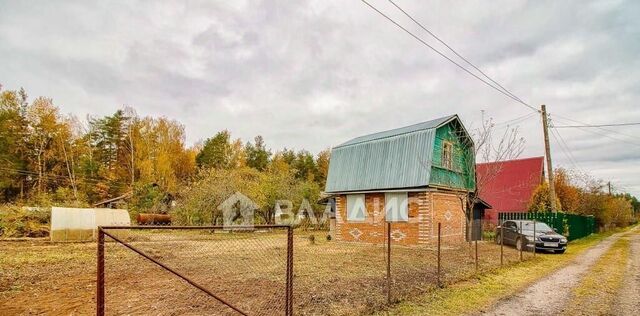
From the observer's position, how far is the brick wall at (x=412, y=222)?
58.9 ft

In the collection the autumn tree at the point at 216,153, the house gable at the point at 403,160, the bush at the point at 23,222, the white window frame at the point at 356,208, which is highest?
the autumn tree at the point at 216,153

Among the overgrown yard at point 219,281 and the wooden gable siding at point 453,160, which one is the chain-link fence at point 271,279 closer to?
the overgrown yard at point 219,281

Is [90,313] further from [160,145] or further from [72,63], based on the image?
[160,145]

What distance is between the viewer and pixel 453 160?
19875 mm

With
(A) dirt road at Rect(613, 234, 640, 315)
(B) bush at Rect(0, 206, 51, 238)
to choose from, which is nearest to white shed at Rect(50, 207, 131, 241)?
(B) bush at Rect(0, 206, 51, 238)

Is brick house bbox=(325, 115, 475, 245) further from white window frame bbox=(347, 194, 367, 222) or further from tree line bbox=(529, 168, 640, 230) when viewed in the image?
tree line bbox=(529, 168, 640, 230)

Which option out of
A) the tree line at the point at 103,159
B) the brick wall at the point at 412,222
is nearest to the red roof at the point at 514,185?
the brick wall at the point at 412,222

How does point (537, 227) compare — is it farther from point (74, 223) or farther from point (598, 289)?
point (74, 223)

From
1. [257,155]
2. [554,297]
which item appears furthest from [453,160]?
[257,155]

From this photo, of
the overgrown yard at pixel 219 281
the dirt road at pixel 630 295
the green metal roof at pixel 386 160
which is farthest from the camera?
the green metal roof at pixel 386 160

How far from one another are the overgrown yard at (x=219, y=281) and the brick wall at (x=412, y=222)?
10.8 feet

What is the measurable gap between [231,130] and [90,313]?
2016 inches

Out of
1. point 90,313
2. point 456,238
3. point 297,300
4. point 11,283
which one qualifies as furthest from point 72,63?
point 456,238

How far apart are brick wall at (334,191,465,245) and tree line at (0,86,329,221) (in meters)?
11.0
